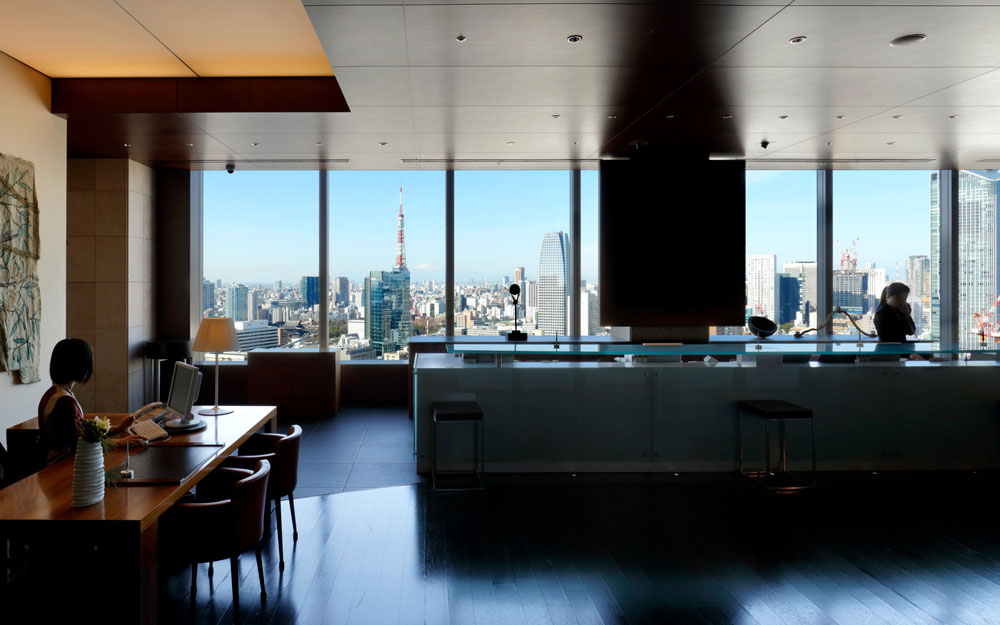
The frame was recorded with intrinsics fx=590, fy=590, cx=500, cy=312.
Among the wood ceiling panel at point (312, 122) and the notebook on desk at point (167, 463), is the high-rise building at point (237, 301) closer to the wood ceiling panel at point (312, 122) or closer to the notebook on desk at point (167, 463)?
the wood ceiling panel at point (312, 122)

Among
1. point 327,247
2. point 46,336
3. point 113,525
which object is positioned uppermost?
point 327,247

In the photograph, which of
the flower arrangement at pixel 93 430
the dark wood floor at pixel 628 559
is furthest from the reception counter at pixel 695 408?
the flower arrangement at pixel 93 430

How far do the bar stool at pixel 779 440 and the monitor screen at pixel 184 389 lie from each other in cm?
413

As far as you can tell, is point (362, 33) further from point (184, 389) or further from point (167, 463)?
point (167, 463)

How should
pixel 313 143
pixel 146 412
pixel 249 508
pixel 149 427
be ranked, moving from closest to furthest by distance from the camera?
pixel 249 508 → pixel 149 427 → pixel 146 412 → pixel 313 143

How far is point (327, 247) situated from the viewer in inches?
343

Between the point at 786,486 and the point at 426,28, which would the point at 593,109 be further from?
the point at 786,486

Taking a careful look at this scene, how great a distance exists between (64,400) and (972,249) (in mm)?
11370

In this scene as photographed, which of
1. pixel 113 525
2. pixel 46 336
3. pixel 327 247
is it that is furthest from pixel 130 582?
pixel 327 247

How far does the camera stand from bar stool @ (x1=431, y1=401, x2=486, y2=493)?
15.0 feet

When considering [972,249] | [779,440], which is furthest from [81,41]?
[972,249]

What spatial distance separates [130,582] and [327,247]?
22.5ft

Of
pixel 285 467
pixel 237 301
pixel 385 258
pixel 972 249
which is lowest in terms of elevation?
pixel 285 467

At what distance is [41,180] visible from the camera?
205 inches
